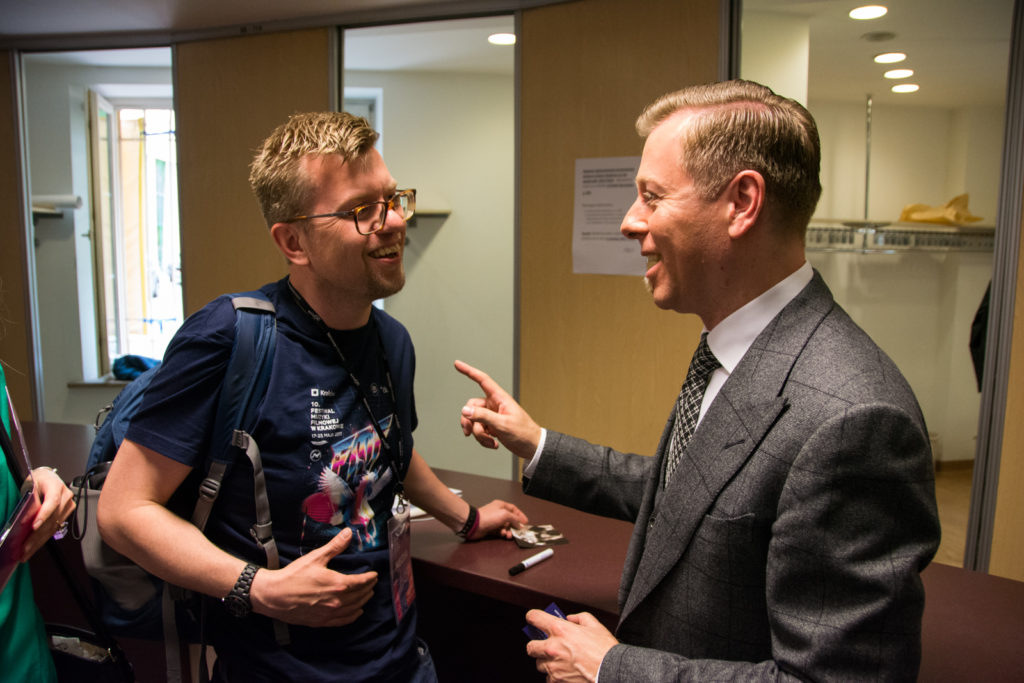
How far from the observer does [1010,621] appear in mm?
1231

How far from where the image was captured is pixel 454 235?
14.7ft

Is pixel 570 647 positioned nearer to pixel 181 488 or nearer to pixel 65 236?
pixel 181 488

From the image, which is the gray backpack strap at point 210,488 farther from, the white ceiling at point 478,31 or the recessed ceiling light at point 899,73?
the recessed ceiling light at point 899,73

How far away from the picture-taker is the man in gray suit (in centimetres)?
81

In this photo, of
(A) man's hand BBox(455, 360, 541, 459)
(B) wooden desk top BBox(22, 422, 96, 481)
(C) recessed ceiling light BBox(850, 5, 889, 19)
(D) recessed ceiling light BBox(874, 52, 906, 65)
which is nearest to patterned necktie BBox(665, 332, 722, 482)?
(A) man's hand BBox(455, 360, 541, 459)

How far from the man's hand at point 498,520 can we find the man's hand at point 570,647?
0.51 metres

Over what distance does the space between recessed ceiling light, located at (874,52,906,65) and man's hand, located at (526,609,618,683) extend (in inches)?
166

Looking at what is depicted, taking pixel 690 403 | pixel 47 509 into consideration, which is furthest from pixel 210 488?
pixel 690 403

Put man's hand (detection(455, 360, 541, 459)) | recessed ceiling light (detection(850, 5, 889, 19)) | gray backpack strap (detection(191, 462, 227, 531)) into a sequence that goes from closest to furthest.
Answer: gray backpack strap (detection(191, 462, 227, 531)) < man's hand (detection(455, 360, 541, 459)) < recessed ceiling light (detection(850, 5, 889, 19))

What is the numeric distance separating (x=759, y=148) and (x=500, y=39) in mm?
3267

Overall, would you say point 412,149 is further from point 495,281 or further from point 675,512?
point 675,512

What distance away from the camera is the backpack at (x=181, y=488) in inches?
47.3

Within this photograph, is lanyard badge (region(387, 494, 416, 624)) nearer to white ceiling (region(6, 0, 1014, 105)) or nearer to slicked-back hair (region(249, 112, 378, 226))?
slicked-back hair (region(249, 112, 378, 226))

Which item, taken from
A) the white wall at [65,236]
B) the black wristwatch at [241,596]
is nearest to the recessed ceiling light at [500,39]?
the white wall at [65,236]
